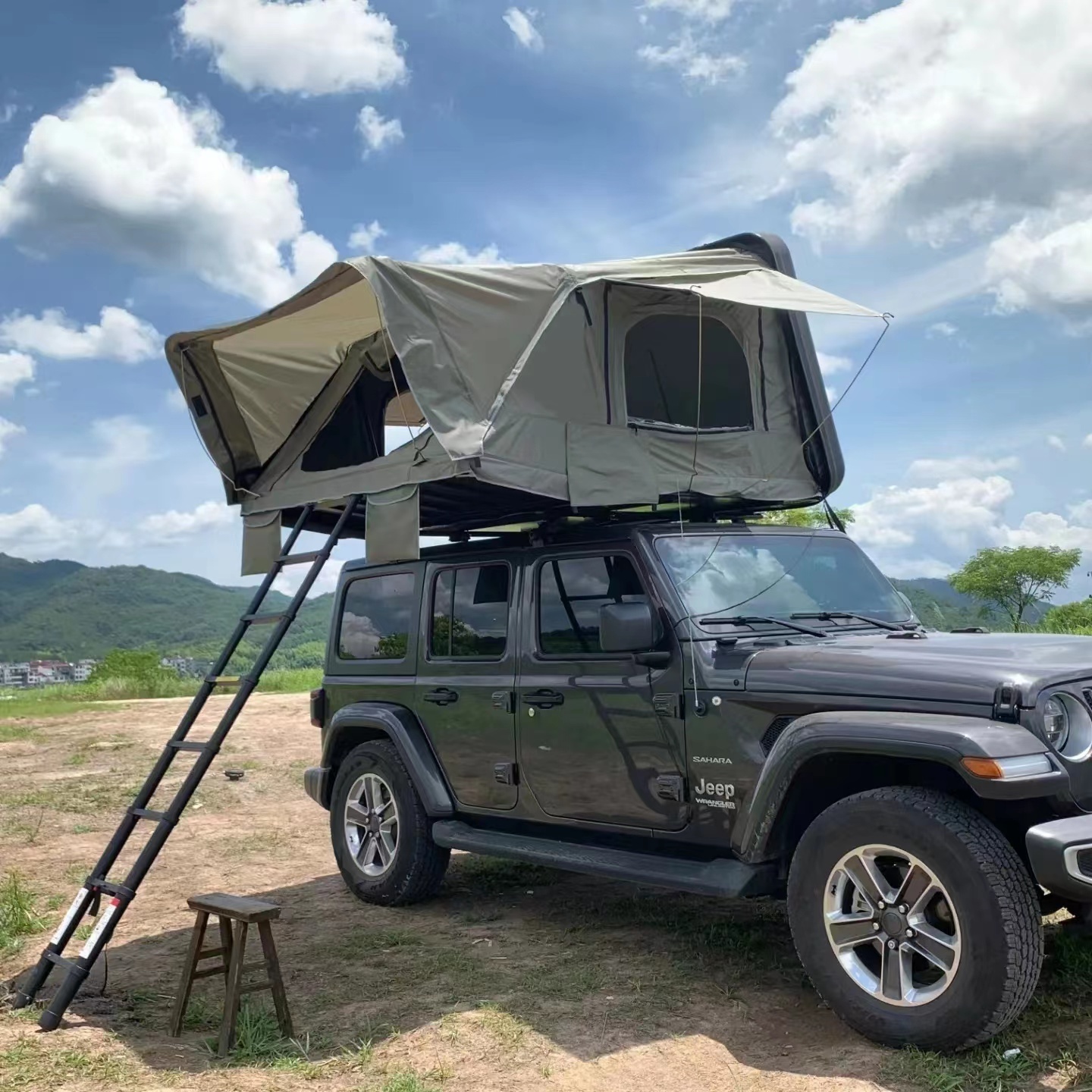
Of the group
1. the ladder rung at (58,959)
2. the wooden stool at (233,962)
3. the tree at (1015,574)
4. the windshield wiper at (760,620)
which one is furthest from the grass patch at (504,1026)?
the tree at (1015,574)

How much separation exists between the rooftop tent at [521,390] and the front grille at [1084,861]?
2745 millimetres

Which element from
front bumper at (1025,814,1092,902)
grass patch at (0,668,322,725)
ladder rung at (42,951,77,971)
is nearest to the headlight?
front bumper at (1025,814,1092,902)

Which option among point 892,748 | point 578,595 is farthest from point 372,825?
point 892,748

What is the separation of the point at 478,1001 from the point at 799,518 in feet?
70.4

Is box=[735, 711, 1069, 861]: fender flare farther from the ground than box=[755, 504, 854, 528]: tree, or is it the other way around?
box=[755, 504, 854, 528]: tree

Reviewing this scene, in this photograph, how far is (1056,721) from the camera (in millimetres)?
4188

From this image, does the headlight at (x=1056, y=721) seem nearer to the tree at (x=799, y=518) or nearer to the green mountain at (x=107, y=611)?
the tree at (x=799, y=518)

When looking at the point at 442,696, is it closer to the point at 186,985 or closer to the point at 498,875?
the point at 498,875

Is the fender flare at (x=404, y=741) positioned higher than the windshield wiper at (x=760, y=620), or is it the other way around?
the windshield wiper at (x=760, y=620)

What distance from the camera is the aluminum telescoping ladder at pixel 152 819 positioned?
16.9 ft

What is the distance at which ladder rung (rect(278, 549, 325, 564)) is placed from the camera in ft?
19.6

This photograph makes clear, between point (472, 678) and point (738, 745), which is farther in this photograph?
point (472, 678)

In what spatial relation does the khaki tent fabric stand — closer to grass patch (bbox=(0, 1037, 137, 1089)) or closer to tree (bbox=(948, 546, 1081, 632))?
grass patch (bbox=(0, 1037, 137, 1089))

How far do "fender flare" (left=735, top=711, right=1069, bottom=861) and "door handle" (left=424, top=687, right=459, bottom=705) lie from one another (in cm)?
218
